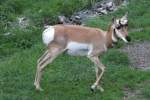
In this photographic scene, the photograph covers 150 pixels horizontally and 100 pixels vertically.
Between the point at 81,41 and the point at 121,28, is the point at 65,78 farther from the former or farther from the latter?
the point at 121,28

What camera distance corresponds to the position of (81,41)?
1041 cm

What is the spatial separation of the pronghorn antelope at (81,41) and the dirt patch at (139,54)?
5.79 ft

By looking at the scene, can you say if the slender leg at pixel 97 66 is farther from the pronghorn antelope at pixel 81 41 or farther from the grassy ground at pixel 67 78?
the grassy ground at pixel 67 78

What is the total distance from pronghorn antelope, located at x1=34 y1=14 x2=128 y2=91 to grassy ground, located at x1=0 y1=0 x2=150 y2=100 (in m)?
0.31

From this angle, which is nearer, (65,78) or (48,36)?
(48,36)

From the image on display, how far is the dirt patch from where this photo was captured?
1228 centimetres

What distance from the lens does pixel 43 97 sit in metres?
10.0

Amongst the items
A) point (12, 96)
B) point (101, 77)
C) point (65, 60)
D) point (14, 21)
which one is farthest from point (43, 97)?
point (14, 21)

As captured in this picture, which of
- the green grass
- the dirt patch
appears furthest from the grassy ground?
the dirt patch

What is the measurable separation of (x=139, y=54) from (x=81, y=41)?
303cm

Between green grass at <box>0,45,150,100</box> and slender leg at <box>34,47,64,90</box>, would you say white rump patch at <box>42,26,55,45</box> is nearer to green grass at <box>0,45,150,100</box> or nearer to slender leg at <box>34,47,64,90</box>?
slender leg at <box>34,47,64,90</box>

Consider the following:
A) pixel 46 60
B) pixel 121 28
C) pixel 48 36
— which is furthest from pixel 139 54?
pixel 48 36

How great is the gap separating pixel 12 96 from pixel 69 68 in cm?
227

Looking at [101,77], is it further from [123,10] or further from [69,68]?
[123,10]
